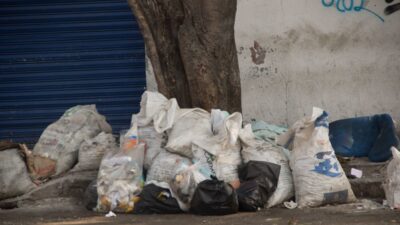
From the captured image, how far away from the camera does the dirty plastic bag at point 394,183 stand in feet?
18.9

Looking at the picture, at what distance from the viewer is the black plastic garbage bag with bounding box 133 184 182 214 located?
590 cm

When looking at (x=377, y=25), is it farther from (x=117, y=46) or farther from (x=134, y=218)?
(x=134, y=218)

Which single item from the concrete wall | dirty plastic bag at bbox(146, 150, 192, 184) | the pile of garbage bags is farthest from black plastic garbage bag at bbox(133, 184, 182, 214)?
the concrete wall

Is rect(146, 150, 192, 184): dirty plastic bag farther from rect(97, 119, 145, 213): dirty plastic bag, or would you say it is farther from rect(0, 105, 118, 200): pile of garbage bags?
rect(0, 105, 118, 200): pile of garbage bags

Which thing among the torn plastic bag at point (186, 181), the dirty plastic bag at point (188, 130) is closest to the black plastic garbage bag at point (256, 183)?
the torn plastic bag at point (186, 181)

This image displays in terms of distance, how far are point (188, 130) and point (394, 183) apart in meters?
1.64

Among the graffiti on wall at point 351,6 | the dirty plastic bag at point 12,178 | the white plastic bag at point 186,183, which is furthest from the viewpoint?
the graffiti on wall at point 351,6

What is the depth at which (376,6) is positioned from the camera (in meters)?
8.43

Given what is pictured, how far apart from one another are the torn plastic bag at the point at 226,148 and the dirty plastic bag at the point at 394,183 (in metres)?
1.11

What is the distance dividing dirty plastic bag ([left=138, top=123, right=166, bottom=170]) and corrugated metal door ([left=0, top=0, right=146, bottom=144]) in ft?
7.52

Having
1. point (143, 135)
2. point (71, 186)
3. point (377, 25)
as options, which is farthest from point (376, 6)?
point (71, 186)

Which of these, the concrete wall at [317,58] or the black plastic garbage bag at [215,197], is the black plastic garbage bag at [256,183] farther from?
the concrete wall at [317,58]

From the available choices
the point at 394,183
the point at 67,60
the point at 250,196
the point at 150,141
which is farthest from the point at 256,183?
the point at 67,60

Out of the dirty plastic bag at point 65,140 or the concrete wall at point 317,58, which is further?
the concrete wall at point 317,58
